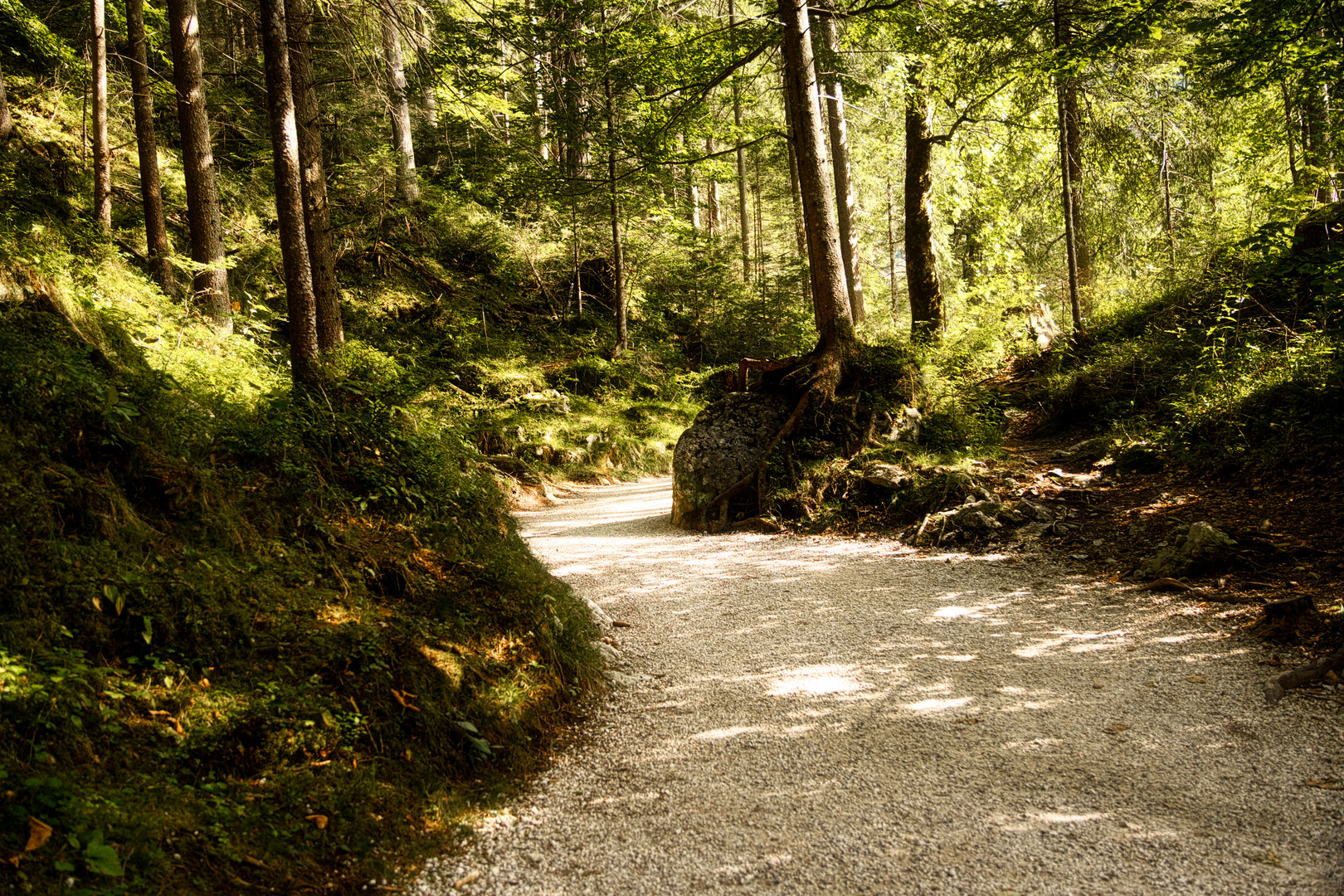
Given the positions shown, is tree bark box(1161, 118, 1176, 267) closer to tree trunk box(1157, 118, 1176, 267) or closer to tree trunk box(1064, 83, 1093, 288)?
tree trunk box(1157, 118, 1176, 267)

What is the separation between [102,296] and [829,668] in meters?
7.54

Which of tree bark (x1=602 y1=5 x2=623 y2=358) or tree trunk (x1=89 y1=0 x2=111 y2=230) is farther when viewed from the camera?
tree bark (x1=602 y1=5 x2=623 y2=358)

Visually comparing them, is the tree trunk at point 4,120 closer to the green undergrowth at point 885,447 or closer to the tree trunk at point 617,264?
the tree trunk at point 617,264

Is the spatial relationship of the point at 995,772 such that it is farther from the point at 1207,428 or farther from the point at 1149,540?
the point at 1207,428

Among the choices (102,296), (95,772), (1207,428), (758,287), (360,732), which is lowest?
(360,732)

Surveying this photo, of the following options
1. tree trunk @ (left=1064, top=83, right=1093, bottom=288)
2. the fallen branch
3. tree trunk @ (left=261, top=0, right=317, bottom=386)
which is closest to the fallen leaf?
tree trunk @ (left=261, top=0, right=317, bottom=386)

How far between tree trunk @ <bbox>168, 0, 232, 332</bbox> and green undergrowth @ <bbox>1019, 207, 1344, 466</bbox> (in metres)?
11.4

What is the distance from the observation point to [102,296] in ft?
22.2

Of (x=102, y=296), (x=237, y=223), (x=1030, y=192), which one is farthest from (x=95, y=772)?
(x=1030, y=192)

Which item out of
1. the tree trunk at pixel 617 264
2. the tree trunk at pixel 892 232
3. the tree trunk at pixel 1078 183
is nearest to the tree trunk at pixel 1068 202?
the tree trunk at pixel 1078 183

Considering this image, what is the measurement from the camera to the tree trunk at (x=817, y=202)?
9648 millimetres

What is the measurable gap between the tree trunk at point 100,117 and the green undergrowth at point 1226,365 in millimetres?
13614

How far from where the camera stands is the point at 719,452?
9500mm

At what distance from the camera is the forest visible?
3.01 metres
